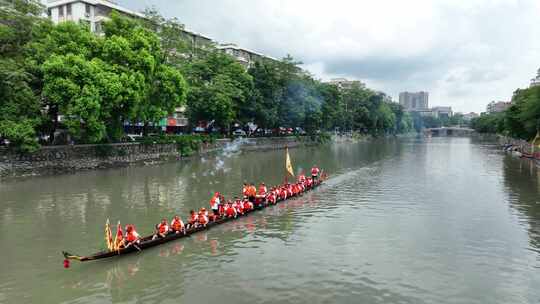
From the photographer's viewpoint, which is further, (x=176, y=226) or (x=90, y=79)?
(x=90, y=79)

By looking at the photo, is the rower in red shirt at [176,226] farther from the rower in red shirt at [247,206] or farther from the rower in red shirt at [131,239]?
the rower in red shirt at [247,206]

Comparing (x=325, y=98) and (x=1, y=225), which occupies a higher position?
(x=325, y=98)

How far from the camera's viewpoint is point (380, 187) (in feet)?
112

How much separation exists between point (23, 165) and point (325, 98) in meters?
69.0

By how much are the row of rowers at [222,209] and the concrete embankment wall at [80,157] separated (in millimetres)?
19988

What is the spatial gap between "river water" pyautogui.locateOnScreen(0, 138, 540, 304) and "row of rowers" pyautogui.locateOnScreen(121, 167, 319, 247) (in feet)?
1.90

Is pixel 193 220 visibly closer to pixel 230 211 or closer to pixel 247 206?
pixel 230 211

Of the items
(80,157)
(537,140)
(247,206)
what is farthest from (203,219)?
(537,140)

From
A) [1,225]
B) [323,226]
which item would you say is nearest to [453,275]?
[323,226]

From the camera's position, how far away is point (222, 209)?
70.6 ft

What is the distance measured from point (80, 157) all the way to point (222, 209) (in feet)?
79.8

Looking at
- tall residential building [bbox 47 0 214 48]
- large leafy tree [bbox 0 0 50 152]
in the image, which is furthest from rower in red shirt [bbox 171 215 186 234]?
tall residential building [bbox 47 0 214 48]

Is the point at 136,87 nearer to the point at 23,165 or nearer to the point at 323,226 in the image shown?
the point at 23,165

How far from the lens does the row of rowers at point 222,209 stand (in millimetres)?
17361
